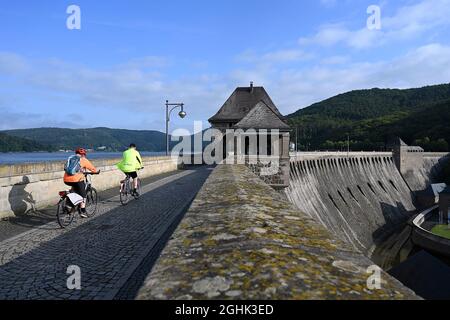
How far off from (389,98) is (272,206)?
21424cm

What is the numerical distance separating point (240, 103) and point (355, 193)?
1954 centimetres

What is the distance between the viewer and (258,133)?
98.2 feet

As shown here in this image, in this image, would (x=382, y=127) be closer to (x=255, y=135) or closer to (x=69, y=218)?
(x=255, y=135)

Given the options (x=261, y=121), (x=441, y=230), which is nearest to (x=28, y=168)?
(x=261, y=121)

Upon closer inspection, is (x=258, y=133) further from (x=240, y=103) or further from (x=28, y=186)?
(x=240, y=103)

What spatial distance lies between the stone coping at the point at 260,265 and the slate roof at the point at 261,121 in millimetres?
26284

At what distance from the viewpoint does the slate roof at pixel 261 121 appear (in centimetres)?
2973

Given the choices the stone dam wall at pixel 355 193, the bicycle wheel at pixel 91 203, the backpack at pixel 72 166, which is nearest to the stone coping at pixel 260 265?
the backpack at pixel 72 166

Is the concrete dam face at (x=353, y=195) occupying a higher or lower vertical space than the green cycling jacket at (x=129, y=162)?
lower

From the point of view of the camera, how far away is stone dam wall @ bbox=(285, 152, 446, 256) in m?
31.2

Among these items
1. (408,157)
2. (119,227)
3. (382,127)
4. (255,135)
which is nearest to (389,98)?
(382,127)

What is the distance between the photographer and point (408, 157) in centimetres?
7188

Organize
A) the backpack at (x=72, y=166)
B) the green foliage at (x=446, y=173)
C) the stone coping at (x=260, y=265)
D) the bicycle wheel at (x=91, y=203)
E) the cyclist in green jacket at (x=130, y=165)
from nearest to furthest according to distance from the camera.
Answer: the stone coping at (x=260, y=265), the backpack at (x=72, y=166), the bicycle wheel at (x=91, y=203), the cyclist in green jacket at (x=130, y=165), the green foliage at (x=446, y=173)

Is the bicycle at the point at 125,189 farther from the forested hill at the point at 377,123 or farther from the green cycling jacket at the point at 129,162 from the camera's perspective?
the forested hill at the point at 377,123
